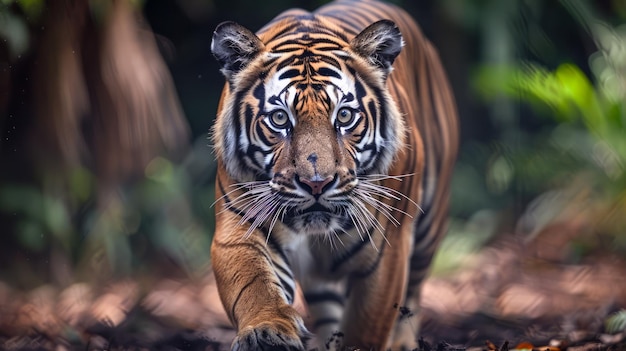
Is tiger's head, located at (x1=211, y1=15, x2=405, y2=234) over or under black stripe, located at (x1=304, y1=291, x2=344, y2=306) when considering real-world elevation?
over

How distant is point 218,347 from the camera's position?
3.69 metres

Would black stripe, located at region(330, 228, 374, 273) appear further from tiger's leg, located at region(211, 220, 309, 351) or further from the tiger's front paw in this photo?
the tiger's front paw

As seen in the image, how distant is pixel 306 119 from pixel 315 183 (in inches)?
10.9

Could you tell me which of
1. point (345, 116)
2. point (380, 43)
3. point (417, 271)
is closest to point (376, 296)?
point (417, 271)

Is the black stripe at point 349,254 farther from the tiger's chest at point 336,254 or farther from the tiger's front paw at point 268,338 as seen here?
the tiger's front paw at point 268,338

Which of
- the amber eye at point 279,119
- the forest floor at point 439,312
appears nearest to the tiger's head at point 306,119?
the amber eye at point 279,119

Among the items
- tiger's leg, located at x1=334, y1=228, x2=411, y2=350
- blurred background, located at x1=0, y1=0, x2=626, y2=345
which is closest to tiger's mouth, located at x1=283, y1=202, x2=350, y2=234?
tiger's leg, located at x1=334, y1=228, x2=411, y2=350

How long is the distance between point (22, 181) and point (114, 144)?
49cm

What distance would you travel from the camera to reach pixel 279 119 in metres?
3.32

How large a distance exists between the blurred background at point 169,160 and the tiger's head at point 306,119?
0.25 meters

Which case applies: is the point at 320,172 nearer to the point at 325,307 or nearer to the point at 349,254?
the point at 349,254

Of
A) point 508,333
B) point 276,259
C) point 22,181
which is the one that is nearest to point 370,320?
point 276,259

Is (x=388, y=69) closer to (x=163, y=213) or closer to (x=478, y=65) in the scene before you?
(x=478, y=65)

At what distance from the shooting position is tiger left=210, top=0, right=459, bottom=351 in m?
3.23
